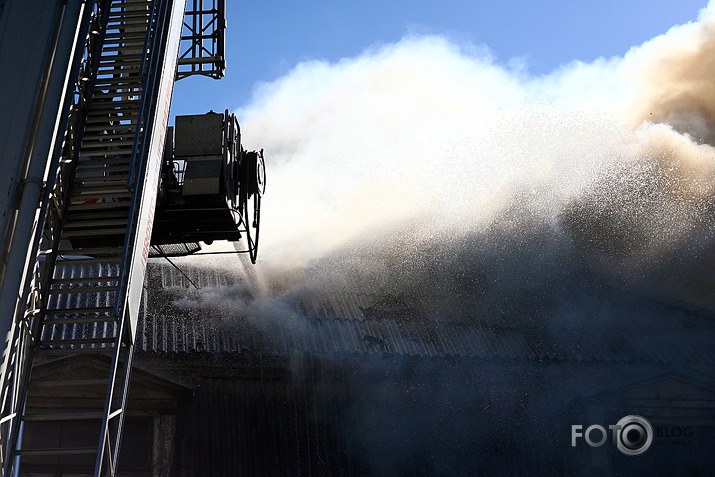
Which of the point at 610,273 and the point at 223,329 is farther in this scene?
the point at 610,273

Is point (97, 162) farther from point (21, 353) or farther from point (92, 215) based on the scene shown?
point (21, 353)

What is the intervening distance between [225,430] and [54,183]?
22.7 ft

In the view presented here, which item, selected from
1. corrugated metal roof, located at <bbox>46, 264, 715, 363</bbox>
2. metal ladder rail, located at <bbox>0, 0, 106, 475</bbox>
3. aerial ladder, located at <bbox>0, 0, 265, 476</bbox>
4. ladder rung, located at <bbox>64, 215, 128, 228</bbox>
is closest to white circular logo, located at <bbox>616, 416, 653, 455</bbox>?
corrugated metal roof, located at <bbox>46, 264, 715, 363</bbox>

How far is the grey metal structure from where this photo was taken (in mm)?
5727

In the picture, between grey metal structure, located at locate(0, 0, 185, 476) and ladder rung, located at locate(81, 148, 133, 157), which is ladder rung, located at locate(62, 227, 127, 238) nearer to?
grey metal structure, located at locate(0, 0, 185, 476)

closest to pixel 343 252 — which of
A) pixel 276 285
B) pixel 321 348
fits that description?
pixel 276 285

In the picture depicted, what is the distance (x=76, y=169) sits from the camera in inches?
254

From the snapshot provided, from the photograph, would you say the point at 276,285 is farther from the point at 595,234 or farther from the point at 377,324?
the point at 595,234

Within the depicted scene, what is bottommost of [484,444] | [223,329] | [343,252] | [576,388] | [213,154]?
[484,444]

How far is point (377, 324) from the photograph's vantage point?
1359 centimetres

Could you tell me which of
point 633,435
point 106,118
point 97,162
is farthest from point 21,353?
point 633,435

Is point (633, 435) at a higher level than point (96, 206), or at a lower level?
lower

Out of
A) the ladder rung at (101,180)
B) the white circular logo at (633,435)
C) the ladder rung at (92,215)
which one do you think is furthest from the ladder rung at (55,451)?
the white circular logo at (633,435)

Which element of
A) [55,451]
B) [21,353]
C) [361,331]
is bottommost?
[55,451]
